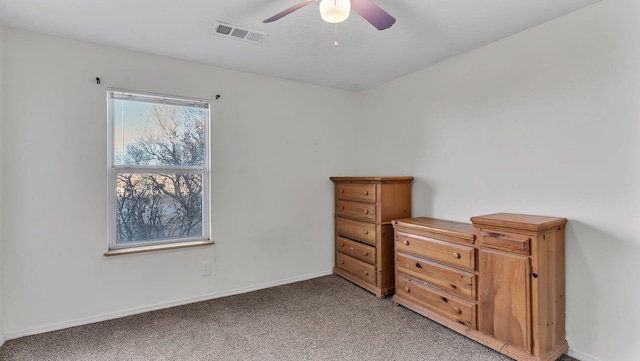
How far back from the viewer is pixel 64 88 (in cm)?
247

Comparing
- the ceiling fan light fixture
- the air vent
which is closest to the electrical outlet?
the air vent

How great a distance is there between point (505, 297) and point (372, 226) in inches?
53.6

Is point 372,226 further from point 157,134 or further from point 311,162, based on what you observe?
point 157,134

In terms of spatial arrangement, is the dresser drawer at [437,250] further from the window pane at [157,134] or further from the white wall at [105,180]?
the window pane at [157,134]

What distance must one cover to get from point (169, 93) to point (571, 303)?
11.9 feet

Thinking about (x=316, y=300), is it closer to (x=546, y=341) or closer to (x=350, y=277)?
(x=350, y=277)

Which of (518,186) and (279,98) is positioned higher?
(279,98)

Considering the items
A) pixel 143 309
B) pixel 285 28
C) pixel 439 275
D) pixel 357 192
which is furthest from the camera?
pixel 357 192

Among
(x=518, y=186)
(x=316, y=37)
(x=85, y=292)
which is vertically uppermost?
(x=316, y=37)

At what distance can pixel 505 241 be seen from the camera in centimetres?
205

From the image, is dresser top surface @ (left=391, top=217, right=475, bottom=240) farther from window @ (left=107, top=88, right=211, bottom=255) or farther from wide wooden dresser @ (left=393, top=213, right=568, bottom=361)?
window @ (left=107, top=88, right=211, bottom=255)

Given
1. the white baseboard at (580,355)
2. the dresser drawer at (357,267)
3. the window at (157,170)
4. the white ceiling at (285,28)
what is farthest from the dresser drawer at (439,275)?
the window at (157,170)

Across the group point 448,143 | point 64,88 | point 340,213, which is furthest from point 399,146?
point 64,88

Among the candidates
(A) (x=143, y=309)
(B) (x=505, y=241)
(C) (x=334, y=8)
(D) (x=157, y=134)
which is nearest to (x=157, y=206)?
(D) (x=157, y=134)
